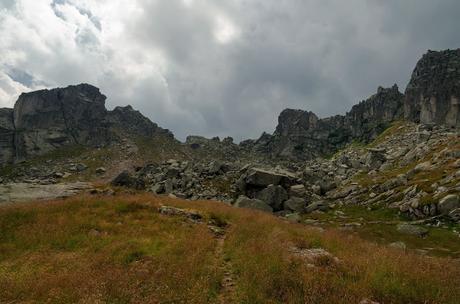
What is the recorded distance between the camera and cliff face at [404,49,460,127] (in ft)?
358

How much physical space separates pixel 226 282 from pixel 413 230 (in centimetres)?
2075

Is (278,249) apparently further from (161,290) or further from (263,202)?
(263,202)

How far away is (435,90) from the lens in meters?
120

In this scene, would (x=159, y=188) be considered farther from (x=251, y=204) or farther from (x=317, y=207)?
(x=317, y=207)

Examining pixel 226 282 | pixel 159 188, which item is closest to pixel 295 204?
pixel 159 188

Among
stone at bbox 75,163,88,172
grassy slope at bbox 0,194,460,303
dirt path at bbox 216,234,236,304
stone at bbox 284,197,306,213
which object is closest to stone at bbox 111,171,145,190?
stone at bbox 284,197,306,213

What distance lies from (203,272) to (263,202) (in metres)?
29.8

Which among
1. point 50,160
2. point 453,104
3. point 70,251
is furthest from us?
point 50,160

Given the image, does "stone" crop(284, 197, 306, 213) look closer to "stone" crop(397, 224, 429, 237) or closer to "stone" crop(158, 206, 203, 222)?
"stone" crop(397, 224, 429, 237)

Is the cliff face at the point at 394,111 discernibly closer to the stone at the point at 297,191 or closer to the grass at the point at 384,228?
the stone at the point at 297,191

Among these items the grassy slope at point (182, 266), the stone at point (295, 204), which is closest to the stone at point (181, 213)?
the grassy slope at point (182, 266)

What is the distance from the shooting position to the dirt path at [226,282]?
33.2 ft

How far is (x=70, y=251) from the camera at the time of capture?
15.7 m

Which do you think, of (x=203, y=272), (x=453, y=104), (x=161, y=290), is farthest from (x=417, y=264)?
(x=453, y=104)
